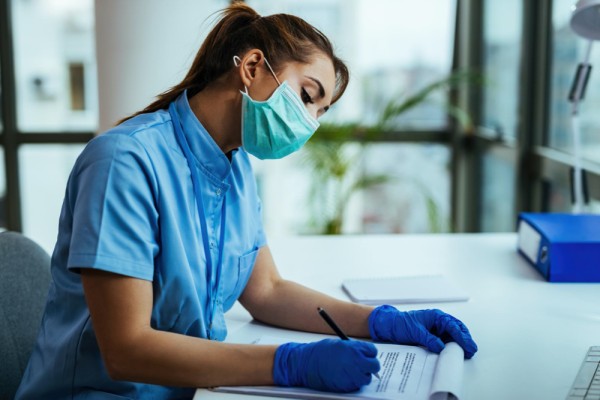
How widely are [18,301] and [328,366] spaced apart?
0.65 m

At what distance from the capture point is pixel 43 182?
13.3ft

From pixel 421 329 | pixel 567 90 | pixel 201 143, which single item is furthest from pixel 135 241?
pixel 567 90

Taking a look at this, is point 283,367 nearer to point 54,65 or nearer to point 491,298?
point 491,298

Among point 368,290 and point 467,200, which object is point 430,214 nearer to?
point 467,200

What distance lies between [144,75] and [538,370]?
1589mm

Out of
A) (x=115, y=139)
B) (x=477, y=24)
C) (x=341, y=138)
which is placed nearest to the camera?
(x=115, y=139)

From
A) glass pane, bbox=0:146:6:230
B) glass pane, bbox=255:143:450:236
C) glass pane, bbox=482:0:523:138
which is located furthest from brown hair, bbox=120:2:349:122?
glass pane, bbox=0:146:6:230

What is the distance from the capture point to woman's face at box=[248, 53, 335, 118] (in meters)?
1.28

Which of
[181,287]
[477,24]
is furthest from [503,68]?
[181,287]

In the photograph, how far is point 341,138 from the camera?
334 centimetres

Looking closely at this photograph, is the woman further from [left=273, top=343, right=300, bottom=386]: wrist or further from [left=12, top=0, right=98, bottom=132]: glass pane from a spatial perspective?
[left=12, top=0, right=98, bottom=132]: glass pane

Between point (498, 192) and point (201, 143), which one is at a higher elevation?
point (201, 143)

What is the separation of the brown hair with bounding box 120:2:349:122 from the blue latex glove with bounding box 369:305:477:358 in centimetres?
45

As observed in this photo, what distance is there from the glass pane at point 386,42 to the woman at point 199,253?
8.03 ft
